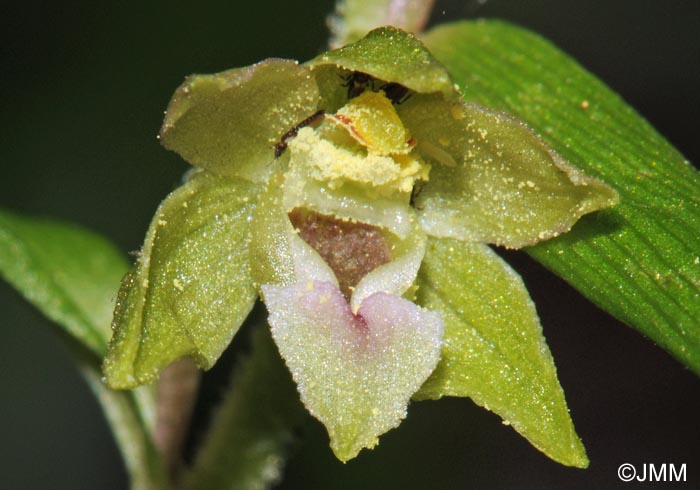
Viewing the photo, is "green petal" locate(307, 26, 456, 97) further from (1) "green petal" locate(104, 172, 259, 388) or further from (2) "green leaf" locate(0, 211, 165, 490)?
(2) "green leaf" locate(0, 211, 165, 490)

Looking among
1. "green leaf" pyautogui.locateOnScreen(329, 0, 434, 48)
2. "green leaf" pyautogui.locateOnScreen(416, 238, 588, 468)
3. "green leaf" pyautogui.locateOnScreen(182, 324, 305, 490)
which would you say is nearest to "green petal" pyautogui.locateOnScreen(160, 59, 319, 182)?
"green leaf" pyautogui.locateOnScreen(416, 238, 588, 468)

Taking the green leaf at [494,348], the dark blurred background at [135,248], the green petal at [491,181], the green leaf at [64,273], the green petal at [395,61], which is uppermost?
the green petal at [395,61]

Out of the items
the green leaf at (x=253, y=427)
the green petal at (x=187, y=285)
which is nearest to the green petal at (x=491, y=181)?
the green petal at (x=187, y=285)

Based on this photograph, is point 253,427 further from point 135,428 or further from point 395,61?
point 395,61

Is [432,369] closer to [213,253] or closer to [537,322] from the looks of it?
[537,322]

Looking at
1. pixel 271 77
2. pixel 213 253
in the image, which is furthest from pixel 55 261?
pixel 271 77

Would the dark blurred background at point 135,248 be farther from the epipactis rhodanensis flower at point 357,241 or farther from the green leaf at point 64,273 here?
the epipactis rhodanensis flower at point 357,241
